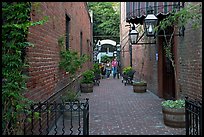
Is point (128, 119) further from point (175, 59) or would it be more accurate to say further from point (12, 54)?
point (12, 54)

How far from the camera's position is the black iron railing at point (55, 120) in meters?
4.07

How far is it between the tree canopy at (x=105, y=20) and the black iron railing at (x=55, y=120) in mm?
24497

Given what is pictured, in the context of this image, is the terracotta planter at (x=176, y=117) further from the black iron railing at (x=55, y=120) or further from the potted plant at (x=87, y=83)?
the potted plant at (x=87, y=83)

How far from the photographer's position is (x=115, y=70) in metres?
24.1

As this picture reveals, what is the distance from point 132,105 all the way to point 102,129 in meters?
3.25

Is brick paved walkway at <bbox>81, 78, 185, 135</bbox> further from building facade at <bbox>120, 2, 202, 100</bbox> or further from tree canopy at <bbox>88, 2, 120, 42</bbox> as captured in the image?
tree canopy at <bbox>88, 2, 120, 42</bbox>

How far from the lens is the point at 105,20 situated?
31.2 m

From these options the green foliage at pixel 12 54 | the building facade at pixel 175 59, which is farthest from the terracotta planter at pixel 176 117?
the green foliage at pixel 12 54

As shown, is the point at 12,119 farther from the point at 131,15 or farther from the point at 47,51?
the point at 131,15

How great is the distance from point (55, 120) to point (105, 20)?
2724cm

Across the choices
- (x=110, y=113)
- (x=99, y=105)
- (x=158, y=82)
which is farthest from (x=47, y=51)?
(x=158, y=82)

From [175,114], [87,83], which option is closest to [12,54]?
[175,114]

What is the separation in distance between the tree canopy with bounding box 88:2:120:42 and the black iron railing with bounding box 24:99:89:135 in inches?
964

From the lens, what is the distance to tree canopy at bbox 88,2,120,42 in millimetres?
31047
